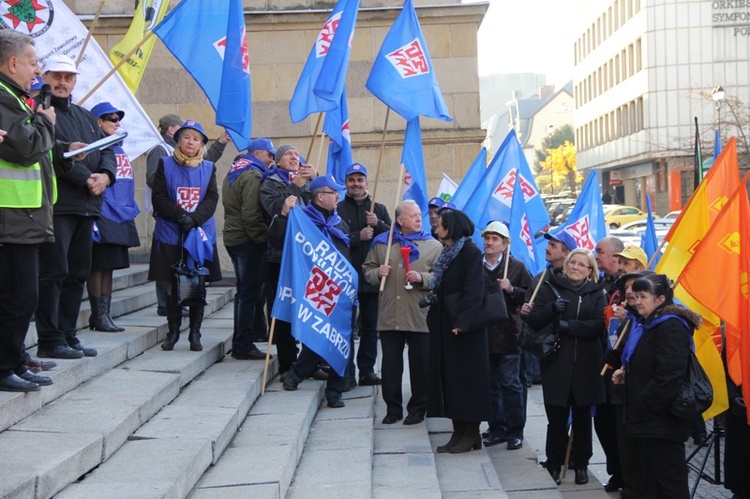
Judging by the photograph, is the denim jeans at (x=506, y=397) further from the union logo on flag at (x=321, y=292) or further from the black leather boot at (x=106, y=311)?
the black leather boot at (x=106, y=311)

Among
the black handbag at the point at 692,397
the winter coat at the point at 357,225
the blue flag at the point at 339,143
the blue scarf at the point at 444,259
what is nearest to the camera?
the black handbag at the point at 692,397

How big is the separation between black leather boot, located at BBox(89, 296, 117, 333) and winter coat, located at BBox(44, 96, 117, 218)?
58.7 inches

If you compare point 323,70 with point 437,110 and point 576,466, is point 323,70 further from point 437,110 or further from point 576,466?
point 576,466

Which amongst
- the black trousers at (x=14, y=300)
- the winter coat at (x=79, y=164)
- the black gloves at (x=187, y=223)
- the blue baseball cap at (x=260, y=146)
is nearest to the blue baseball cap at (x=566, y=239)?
the blue baseball cap at (x=260, y=146)

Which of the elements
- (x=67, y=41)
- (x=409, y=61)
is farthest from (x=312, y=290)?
(x=67, y=41)

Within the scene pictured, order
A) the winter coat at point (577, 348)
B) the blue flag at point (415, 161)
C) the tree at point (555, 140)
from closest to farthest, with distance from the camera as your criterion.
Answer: the winter coat at point (577, 348) < the blue flag at point (415, 161) < the tree at point (555, 140)

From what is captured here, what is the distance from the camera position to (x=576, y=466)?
7.98 metres

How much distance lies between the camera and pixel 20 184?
568cm

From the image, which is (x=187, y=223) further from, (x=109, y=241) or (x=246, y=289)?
(x=246, y=289)

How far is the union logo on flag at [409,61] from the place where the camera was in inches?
383

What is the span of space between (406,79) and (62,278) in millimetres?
4110

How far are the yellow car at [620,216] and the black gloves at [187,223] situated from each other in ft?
103

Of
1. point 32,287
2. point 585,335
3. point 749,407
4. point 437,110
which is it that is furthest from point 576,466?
point 32,287

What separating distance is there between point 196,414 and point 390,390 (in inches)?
88.3
